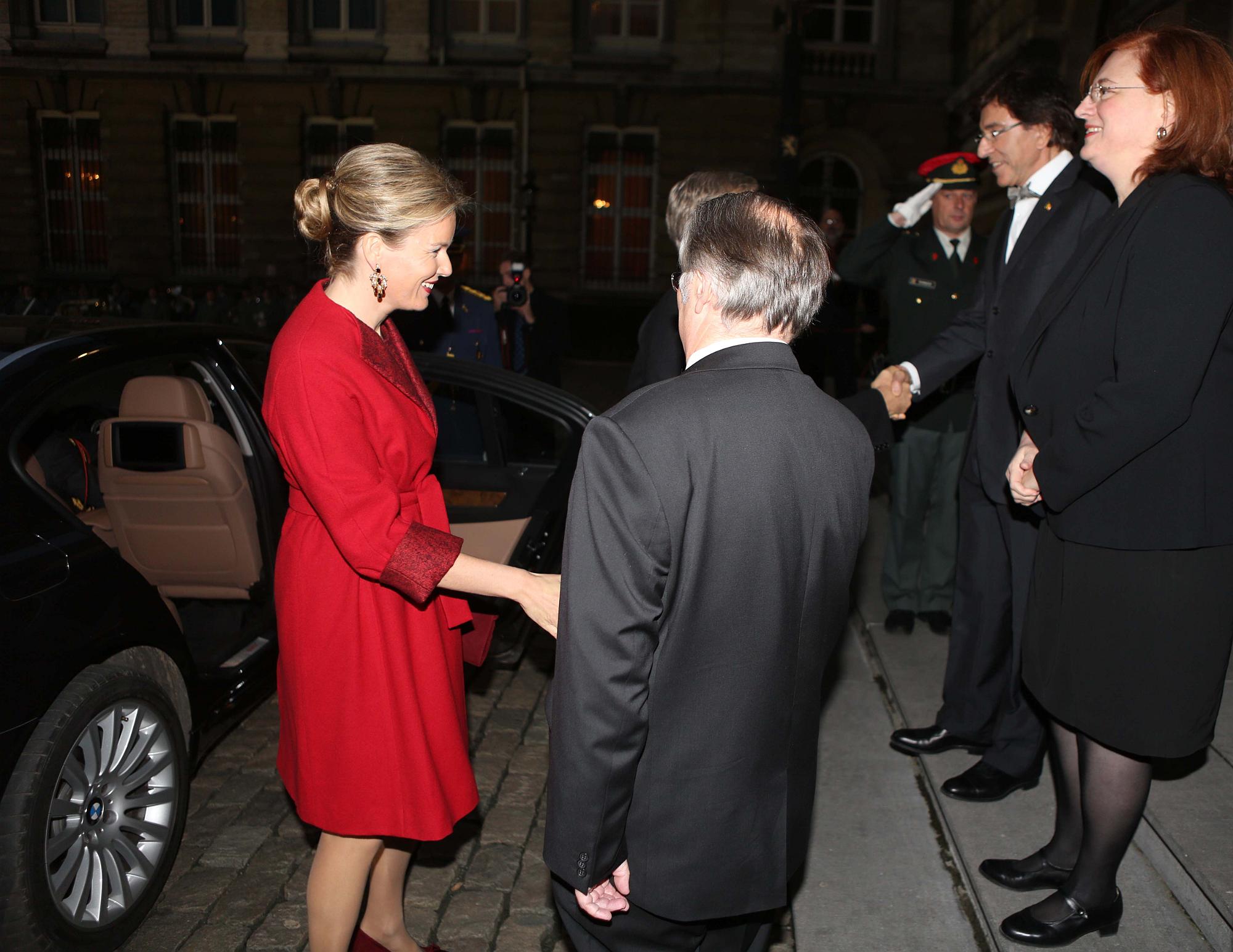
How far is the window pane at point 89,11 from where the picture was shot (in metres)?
20.9

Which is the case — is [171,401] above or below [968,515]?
above

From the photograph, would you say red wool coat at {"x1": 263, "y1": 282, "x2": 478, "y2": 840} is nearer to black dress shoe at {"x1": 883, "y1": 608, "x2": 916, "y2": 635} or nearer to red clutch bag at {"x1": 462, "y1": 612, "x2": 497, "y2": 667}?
red clutch bag at {"x1": 462, "y1": 612, "x2": 497, "y2": 667}

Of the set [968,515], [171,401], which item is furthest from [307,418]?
[968,515]

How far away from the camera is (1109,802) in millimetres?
2570

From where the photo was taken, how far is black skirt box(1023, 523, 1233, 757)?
238 centimetres

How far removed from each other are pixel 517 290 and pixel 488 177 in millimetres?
16495

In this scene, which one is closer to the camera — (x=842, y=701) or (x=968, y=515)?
(x=968, y=515)

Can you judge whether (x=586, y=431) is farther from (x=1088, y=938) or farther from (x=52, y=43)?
(x=52, y=43)

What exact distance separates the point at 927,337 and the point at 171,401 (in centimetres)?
345

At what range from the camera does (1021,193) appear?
11.6ft

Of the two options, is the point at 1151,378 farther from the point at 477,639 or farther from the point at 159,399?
the point at 159,399

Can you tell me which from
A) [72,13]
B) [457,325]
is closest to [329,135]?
[72,13]

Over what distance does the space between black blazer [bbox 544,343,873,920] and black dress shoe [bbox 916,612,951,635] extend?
355 centimetres

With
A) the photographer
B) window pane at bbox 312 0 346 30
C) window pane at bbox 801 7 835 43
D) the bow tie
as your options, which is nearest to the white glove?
the bow tie
